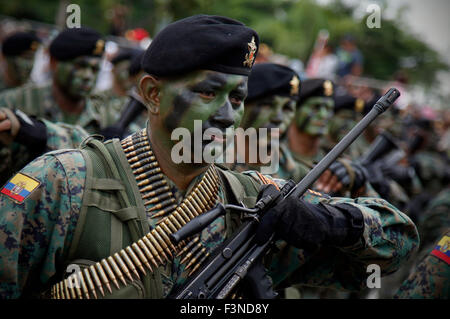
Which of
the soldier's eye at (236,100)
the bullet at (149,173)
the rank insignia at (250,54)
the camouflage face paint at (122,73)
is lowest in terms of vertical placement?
the camouflage face paint at (122,73)

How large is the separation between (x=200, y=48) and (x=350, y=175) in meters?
3.19

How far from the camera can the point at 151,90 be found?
3381 mm

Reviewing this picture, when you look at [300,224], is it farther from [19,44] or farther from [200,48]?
Result: [19,44]

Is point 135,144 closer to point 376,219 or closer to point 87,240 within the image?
point 87,240

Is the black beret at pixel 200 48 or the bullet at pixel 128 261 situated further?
the black beret at pixel 200 48

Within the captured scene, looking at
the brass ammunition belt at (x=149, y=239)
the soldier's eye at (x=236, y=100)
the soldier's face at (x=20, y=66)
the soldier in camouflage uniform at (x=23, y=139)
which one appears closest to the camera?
the brass ammunition belt at (x=149, y=239)

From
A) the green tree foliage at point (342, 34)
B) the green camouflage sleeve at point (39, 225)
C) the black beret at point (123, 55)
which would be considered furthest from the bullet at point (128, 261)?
the green tree foliage at point (342, 34)

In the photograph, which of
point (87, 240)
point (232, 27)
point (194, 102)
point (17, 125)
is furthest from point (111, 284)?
point (17, 125)

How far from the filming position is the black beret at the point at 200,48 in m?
3.13

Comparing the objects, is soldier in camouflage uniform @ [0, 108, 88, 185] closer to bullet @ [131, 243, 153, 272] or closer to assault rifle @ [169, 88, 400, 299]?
bullet @ [131, 243, 153, 272]

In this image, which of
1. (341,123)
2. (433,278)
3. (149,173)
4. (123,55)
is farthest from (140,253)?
(123,55)

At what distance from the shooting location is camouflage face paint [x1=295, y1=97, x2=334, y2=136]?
723cm

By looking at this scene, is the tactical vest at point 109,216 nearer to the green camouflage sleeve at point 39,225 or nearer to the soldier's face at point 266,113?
the green camouflage sleeve at point 39,225

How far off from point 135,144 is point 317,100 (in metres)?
4.24
